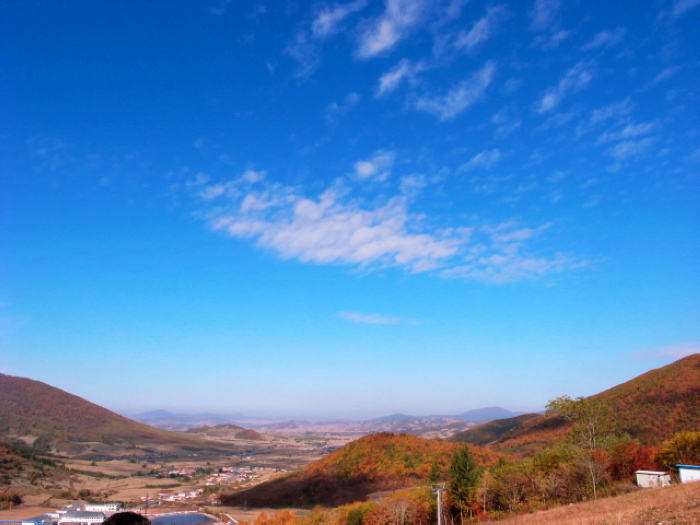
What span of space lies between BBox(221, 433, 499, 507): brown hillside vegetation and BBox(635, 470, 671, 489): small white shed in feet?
108

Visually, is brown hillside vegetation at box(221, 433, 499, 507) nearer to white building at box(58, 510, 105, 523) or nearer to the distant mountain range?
the distant mountain range

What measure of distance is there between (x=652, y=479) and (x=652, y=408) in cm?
4916

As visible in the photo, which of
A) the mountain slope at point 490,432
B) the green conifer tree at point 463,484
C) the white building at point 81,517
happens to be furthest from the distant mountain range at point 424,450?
the mountain slope at point 490,432

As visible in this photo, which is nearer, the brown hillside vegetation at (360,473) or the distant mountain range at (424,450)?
the distant mountain range at (424,450)

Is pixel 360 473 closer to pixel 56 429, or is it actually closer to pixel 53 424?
pixel 56 429

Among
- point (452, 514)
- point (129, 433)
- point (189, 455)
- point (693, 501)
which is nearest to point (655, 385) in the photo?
point (452, 514)

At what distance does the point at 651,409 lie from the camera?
7038 cm

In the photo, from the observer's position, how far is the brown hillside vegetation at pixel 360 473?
69500 millimetres

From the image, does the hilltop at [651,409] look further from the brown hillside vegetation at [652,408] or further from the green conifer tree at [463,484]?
the green conifer tree at [463,484]

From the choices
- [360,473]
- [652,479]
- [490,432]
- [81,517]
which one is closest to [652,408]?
[652,479]

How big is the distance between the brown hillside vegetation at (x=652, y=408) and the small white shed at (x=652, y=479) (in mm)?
21274

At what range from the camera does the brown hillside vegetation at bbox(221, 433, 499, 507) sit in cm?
6950

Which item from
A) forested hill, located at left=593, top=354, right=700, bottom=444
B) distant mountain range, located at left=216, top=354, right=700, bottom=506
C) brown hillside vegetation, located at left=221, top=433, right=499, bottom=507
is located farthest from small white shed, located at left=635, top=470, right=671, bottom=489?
brown hillside vegetation, located at left=221, top=433, right=499, bottom=507

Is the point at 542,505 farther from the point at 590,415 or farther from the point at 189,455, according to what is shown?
the point at 189,455
